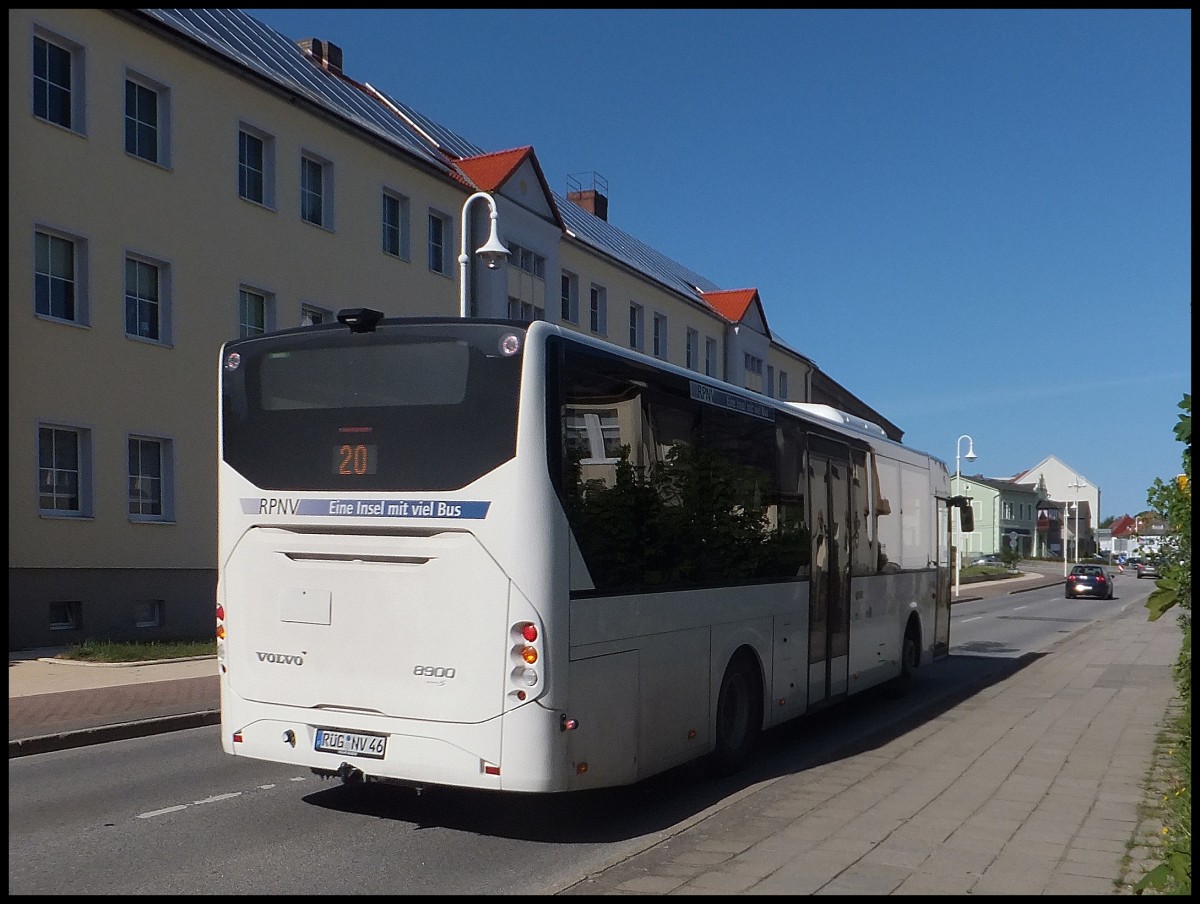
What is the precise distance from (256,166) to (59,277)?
18.8 ft

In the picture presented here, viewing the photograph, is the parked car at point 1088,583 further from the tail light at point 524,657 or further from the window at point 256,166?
the tail light at point 524,657

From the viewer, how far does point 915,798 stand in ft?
27.1

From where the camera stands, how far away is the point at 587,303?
3800cm

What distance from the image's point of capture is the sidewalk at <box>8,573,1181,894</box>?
616 centimetres

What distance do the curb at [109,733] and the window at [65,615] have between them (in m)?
8.33

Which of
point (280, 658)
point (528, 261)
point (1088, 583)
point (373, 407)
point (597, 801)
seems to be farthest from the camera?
point (1088, 583)

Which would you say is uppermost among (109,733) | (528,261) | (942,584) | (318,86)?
(318,86)

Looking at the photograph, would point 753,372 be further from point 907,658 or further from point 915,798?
point 915,798

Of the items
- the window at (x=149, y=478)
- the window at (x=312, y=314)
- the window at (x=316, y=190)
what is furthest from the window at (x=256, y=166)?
the window at (x=149, y=478)

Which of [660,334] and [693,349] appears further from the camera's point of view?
[693,349]

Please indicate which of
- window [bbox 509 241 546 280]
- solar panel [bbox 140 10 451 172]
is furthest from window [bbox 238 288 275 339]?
window [bbox 509 241 546 280]

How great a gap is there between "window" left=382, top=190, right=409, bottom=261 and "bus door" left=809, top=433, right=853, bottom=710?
60.0ft

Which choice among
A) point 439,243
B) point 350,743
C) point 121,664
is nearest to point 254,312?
point 439,243

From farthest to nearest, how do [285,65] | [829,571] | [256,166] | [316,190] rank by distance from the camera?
[285,65]
[316,190]
[256,166]
[829,571]
